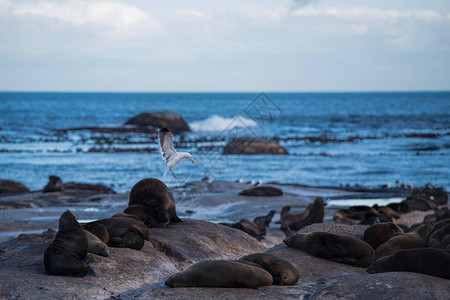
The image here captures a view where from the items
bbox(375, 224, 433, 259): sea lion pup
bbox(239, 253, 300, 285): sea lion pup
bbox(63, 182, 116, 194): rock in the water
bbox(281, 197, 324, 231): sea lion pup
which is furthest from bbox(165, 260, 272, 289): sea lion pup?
bbox(63, 182, 116, 194): rock in the water

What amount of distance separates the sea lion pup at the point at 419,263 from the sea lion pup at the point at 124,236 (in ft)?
8.29

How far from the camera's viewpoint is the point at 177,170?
22203 millimetres

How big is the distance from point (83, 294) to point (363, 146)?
29.9 meters

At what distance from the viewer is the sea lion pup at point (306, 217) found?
11.5m

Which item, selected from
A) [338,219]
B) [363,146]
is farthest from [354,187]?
[363,146]

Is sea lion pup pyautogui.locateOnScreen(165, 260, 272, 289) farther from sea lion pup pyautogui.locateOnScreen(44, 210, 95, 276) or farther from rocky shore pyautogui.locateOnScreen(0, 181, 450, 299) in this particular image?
sea lion pup pyautogui.locateOnScreen(44, 210, 95, 276)

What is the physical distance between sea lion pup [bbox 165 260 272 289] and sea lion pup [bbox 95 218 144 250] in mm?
1508

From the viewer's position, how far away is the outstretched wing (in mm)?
5906

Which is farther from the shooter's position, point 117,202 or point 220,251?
point 117,202

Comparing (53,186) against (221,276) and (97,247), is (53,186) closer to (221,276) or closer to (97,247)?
(97,247)

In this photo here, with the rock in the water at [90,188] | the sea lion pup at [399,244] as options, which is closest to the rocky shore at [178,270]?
the sea lion pup at [399,244]

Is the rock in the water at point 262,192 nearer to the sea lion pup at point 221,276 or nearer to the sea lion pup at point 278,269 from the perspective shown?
the sea lion pup at point 278,269

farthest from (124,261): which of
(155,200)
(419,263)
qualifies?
(419,263)

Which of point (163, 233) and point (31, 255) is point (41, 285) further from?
point (163, 233)
